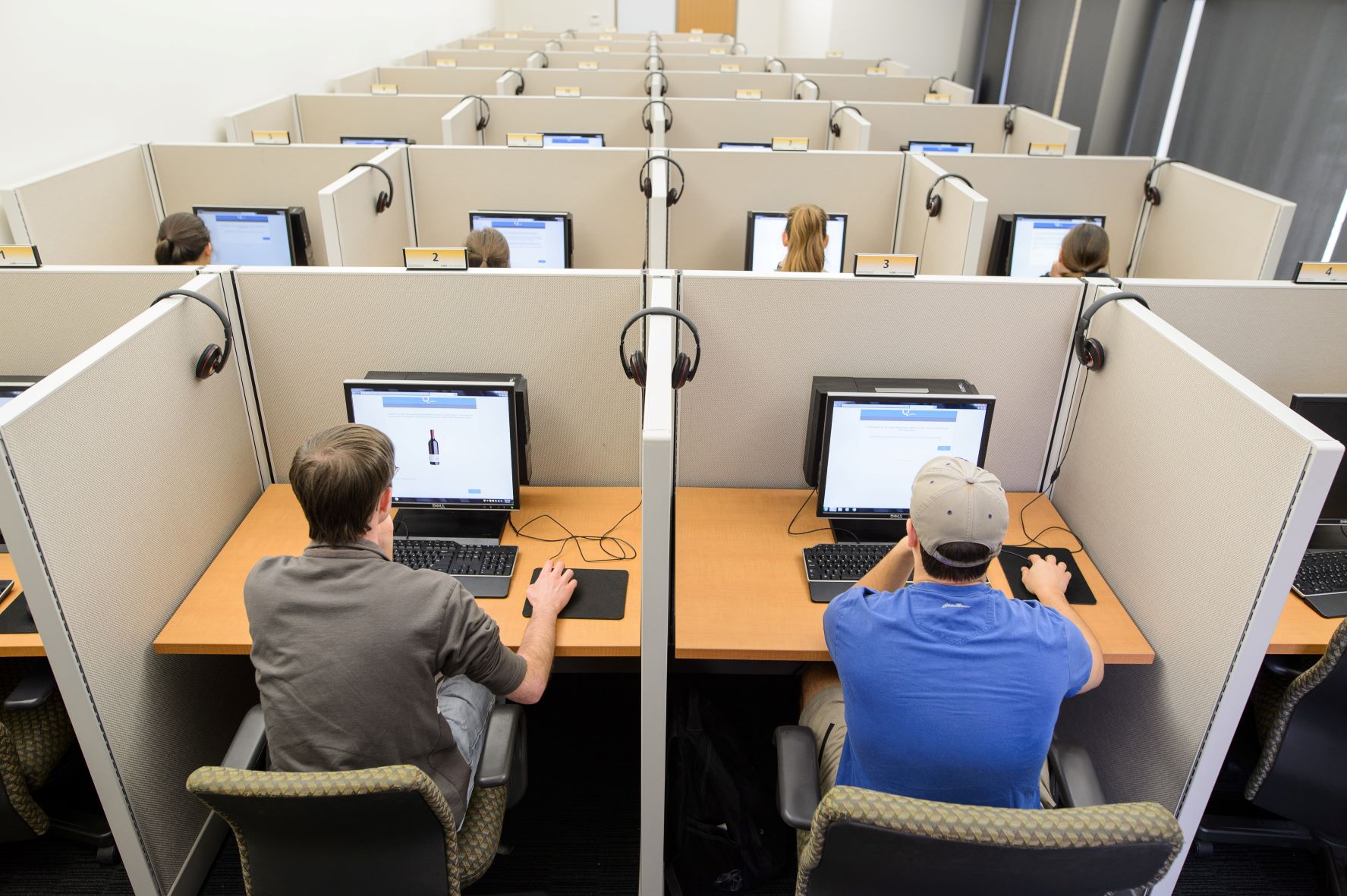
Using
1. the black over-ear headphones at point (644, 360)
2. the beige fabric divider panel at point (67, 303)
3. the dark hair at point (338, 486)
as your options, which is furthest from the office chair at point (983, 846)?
the beige fabric divider panel at point (67, 303)

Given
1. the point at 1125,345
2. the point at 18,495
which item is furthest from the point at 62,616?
the point at 1125,345

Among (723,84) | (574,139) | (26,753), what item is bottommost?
(26,753)

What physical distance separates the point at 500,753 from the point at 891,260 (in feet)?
4.00

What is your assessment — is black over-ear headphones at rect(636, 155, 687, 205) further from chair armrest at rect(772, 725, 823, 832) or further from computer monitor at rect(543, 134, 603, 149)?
chair armrest at rect(772, 725, 823, 832)

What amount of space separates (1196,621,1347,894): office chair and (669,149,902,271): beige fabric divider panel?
2060mm

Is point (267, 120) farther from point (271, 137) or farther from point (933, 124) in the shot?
point (933, 124)

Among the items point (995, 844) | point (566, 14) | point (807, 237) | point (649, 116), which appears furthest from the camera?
point (566, 14)

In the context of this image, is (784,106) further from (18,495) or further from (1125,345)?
(18,495)

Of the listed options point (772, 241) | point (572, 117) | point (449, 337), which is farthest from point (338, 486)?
point (572, 117)

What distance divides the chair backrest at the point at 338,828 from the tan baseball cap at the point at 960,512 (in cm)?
75

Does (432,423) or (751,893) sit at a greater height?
(432,423)

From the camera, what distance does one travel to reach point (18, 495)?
47.8 inches

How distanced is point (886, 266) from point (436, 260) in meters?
0.94

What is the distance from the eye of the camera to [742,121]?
4.10 meters
